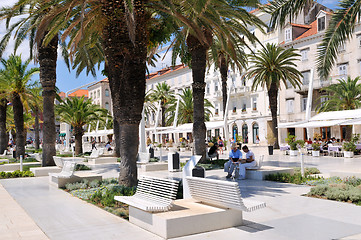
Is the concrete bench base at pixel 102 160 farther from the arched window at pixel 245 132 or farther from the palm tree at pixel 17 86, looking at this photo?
the arched window at pixel 245 132

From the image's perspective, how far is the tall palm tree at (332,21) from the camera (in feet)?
29.2

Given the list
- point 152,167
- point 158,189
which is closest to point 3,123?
point 152,167

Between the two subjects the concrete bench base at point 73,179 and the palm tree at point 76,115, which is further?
the palm tree at point 76,115

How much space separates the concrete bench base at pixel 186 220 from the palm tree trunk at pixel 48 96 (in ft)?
44.3

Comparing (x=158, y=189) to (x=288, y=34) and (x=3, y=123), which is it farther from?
(x=288, y=34)

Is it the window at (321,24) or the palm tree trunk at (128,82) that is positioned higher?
the window at (321,24)

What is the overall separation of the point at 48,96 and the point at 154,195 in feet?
46.6

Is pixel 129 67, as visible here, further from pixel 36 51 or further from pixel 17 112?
pixel 17 112

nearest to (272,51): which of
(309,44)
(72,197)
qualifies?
(309,44)

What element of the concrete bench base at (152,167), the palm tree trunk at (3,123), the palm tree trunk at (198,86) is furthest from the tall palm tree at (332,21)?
the palm tree trunk at (3,123)

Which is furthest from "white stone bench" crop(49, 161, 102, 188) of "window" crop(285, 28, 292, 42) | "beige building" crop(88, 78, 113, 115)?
"beige building" crop(88, 78, 113, 115)

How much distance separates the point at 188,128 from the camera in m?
33.7

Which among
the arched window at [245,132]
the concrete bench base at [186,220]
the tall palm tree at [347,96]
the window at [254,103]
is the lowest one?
the concrete bench base at [186,220]

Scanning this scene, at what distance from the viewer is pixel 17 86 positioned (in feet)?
88.4
